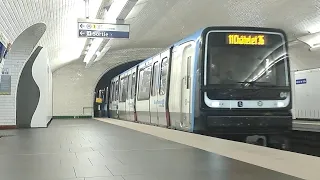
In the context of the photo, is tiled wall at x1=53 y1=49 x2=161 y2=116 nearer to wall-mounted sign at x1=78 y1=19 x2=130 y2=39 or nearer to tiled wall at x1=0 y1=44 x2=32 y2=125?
wall-mounted sign at x1=78 y1=19 x2=130 y2=39

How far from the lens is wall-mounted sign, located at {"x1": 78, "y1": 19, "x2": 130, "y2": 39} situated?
1344 centimetres

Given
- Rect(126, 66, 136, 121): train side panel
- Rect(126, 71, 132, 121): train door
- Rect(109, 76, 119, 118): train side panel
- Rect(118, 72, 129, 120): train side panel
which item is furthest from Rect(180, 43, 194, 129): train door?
Rect(109, 76, 119, 118): train side panel

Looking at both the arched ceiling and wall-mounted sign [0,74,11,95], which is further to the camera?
wall-mounted sign [0,74,11,95]

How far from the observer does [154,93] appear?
12312 mm

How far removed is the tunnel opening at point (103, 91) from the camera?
1145 inches

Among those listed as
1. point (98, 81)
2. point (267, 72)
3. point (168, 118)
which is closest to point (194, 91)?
point (267, 72)

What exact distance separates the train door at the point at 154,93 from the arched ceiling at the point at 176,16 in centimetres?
243

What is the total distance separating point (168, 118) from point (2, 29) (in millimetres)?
4714

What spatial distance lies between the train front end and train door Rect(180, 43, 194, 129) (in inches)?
26.2

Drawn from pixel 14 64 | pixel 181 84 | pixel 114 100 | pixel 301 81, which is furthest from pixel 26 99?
pixel 301 81

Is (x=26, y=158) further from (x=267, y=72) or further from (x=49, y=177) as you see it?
(x=267, y=72)

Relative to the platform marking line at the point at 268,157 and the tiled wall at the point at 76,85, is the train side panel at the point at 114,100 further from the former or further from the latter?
the platform marking line at the point at 268,157

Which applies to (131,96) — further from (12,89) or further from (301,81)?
(301,81)

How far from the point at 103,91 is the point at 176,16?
50.9 ft
